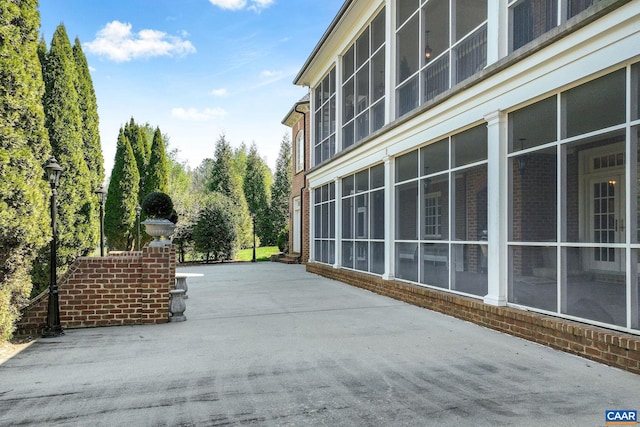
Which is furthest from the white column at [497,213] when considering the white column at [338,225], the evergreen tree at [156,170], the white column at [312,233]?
the evergreen tree at [156,170]

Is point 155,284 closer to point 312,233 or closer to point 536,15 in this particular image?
point 536,15

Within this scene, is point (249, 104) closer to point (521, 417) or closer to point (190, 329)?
point (190, 329)

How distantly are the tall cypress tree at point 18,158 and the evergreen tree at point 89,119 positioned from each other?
27.4 feet

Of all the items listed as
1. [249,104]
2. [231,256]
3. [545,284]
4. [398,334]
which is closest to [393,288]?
[398,334]

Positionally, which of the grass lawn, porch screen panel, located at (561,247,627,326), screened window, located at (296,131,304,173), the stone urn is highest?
screened window, located at (296,131,304,173)

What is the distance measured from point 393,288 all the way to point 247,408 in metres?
5.93

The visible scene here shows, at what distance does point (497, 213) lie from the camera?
5738mm

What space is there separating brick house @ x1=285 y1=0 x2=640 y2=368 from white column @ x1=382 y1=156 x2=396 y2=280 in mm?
32

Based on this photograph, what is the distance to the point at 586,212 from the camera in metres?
4.59

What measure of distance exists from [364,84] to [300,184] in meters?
8.76

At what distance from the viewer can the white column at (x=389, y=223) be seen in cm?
902

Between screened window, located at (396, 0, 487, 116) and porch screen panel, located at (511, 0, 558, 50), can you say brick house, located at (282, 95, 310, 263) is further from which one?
porch screen panel, located at (511, 0, 558, 50)

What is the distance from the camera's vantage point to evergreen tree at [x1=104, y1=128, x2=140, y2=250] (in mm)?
21156

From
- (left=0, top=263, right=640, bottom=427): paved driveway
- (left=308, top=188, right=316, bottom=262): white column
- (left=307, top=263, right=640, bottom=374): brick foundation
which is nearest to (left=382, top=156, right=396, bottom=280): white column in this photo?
(left=307, top=263, right=640, bottom=374): brick foundation
